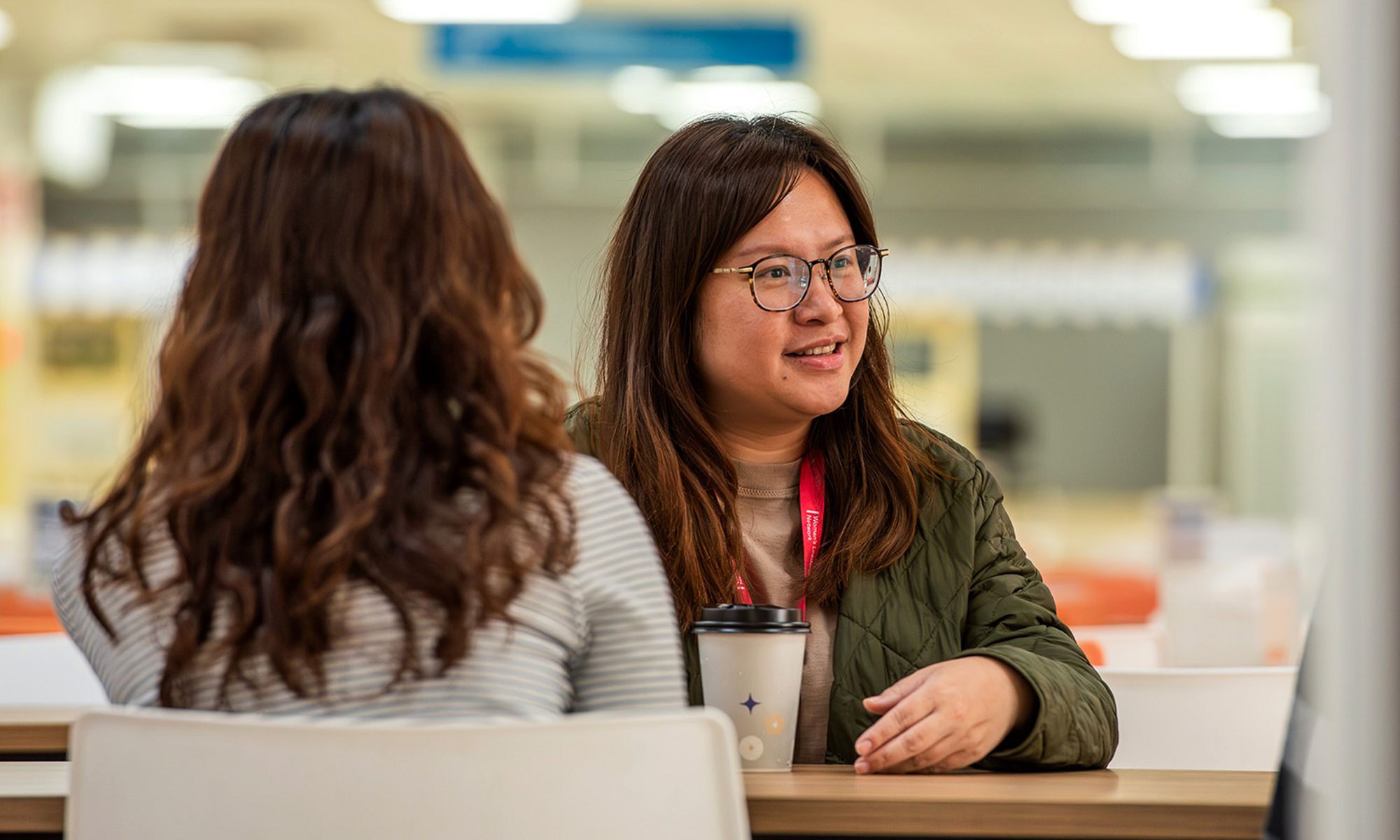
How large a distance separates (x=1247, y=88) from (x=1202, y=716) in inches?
300

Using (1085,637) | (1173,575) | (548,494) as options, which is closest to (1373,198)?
(548,494)

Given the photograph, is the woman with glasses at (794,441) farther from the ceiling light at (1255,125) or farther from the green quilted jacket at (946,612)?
the ceiling light at (1255,125)

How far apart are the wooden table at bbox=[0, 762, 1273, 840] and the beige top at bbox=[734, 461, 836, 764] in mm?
433

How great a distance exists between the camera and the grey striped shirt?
105cm

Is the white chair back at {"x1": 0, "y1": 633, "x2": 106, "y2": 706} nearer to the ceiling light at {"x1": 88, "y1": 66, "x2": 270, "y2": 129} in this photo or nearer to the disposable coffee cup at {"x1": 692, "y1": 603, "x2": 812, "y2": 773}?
the disposable coffee cup at {"x1": 692, "y1": 603, "x2": 812, "y2": 773}

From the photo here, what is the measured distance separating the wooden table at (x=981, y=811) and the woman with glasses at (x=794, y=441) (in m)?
0.36

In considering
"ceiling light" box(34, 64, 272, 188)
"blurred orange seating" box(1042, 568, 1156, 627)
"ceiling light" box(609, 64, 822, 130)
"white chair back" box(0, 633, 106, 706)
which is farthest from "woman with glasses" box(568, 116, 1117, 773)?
"ceiling light" box(34, 64, 272, 188)

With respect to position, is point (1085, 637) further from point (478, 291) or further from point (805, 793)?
point (478, 291)

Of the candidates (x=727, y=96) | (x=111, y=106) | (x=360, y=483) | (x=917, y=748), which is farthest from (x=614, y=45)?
(x=360, y=483)

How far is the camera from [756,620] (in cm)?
127

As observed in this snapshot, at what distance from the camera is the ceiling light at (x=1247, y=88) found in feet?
26.4

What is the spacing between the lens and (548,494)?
1.10 metres

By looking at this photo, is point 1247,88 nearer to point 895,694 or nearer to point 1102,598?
point 1102,598

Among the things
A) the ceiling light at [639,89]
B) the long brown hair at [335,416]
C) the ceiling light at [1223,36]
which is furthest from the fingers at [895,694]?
the ceiling light at [639,89]
